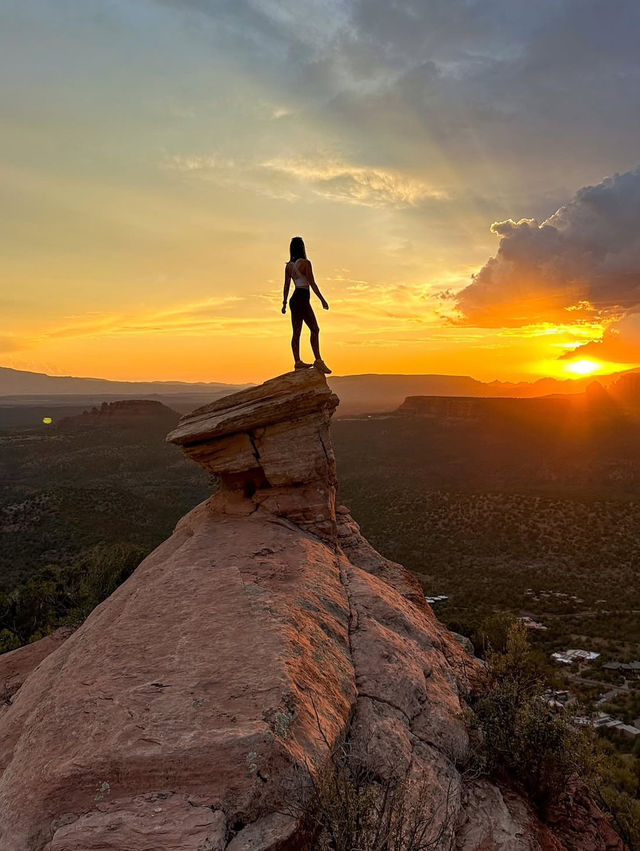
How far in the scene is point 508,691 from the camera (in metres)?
10.0

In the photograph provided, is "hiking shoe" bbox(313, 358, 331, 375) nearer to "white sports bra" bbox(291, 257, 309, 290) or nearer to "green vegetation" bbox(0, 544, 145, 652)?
"white sports bra" bbox(291, 257, 309, 290)

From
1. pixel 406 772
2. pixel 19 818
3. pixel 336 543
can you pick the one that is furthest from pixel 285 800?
pixel 336 543

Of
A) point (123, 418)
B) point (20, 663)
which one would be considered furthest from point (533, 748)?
point (123, 418)

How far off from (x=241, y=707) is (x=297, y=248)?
471 inches

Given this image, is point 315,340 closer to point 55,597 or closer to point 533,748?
point 533,748

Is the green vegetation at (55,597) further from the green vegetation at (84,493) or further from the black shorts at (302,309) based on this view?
the black shorts at (302,309)

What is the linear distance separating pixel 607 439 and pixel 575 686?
287ft

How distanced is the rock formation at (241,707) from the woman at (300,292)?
1719 millimetres

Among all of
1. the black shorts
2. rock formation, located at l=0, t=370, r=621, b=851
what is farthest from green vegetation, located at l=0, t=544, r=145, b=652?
the black shorts

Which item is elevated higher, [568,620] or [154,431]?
[154,431]

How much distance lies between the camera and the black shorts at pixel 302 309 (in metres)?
14.2

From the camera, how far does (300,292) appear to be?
14.2 m

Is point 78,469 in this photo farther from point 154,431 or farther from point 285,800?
point 285,800

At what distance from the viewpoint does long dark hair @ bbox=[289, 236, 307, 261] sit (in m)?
14.2
